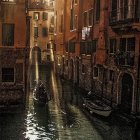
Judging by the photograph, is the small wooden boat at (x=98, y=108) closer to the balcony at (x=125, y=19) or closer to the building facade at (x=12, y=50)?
the building facade at (x=12, y=50)

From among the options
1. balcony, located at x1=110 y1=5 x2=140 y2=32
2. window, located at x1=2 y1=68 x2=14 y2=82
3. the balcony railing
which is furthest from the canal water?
the balcony railing

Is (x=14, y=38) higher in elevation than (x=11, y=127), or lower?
higher

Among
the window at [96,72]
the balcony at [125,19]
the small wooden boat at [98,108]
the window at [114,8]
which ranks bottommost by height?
the small wooden boat at [98,108]

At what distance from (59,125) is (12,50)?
340 inches

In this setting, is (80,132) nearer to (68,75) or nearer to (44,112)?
(44,112)

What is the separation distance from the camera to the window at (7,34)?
2789 cm

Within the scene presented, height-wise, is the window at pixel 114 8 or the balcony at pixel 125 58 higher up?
the window at pixel 114 8

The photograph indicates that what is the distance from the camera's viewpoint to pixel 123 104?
27.1m

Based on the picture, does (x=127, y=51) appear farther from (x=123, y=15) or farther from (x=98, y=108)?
Result: (x=98, y=108)

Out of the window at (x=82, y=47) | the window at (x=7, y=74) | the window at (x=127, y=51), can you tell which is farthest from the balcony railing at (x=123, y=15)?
the window at (x=82, y=47)


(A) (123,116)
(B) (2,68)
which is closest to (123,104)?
(A) (123,116)

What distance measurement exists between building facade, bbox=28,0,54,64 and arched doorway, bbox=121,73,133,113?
41.5m

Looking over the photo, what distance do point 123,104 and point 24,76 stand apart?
9125mm

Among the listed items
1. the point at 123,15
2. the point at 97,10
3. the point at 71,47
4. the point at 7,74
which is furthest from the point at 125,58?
the point at 71,47
